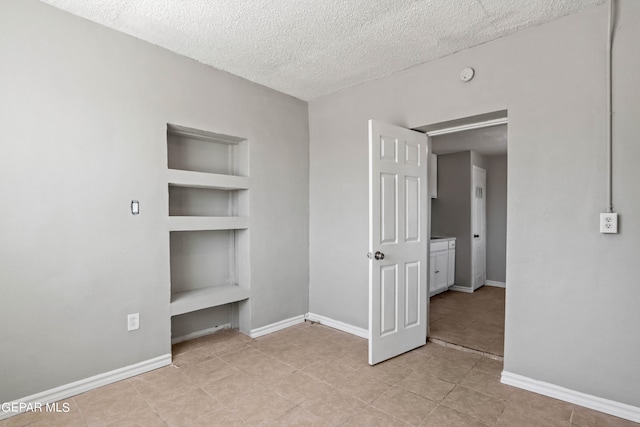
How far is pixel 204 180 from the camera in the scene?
2939 mm

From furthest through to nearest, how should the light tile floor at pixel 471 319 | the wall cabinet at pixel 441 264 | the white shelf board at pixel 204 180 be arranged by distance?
the wall cabinet at pixel 441 264 < the light tile floor at pixel 471 319 < the white shelf board at pixel 204 180

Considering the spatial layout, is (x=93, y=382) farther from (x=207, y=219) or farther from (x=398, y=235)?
(x=398, y=235)

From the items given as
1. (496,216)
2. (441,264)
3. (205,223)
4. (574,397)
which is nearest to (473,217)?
(496,216)

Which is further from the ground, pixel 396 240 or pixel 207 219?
pixel 207 219

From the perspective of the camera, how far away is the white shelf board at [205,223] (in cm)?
278

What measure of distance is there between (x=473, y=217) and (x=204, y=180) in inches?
172

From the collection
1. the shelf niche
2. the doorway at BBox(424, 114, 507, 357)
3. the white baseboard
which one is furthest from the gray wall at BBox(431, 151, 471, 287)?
the shelf niche

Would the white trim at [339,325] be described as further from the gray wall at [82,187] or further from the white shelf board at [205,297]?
the gray wall at [82,187]

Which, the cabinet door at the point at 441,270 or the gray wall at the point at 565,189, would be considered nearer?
the gray wall at the point at 565,189

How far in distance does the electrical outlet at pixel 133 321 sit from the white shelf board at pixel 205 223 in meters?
0.72

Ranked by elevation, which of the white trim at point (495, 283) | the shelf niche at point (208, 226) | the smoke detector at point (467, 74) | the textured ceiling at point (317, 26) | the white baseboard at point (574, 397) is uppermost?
the textured ceiling at point (317, 26)

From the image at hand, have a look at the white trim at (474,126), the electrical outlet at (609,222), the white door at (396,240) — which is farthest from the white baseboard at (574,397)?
the white trim at (474,126)

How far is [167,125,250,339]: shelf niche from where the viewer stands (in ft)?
9.77

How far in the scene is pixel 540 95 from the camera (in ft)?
7.65
